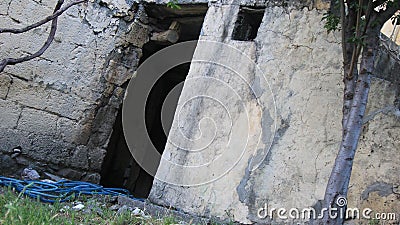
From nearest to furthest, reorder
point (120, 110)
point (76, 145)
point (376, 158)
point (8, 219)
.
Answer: point (8, 219)
point (376, 158)
point (76, 145)
point (120, 110)

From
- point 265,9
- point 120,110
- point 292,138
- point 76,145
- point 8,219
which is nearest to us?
point 8,219

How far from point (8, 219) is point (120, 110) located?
Result: 2.41 metres

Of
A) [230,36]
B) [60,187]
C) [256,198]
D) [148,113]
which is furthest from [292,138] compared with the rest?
[148,113]

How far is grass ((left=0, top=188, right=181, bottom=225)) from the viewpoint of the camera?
214 cm

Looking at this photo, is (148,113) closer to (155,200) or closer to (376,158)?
(155,200)

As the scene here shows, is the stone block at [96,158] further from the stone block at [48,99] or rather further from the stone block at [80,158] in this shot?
the stone block at [48,99]

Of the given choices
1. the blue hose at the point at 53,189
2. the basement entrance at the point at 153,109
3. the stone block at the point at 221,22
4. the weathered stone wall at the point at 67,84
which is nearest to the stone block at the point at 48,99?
the weathered stone wall at the point at 67,84

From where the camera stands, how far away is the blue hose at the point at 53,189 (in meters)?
3.10

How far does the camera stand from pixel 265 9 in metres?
3.51

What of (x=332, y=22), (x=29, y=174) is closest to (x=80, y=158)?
(x=29, y=174)

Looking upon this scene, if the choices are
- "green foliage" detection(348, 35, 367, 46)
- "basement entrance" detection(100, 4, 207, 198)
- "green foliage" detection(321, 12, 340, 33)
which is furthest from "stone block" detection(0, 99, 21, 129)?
"green foliage" detection(348, 35, 367, 46)

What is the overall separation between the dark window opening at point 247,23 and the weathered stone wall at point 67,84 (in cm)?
116

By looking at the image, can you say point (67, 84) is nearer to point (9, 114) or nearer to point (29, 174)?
point (9, 114)

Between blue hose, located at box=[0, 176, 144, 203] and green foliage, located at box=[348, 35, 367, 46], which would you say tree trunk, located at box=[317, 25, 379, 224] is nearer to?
green foliage, located at box=[348, 35, 367, 46]
